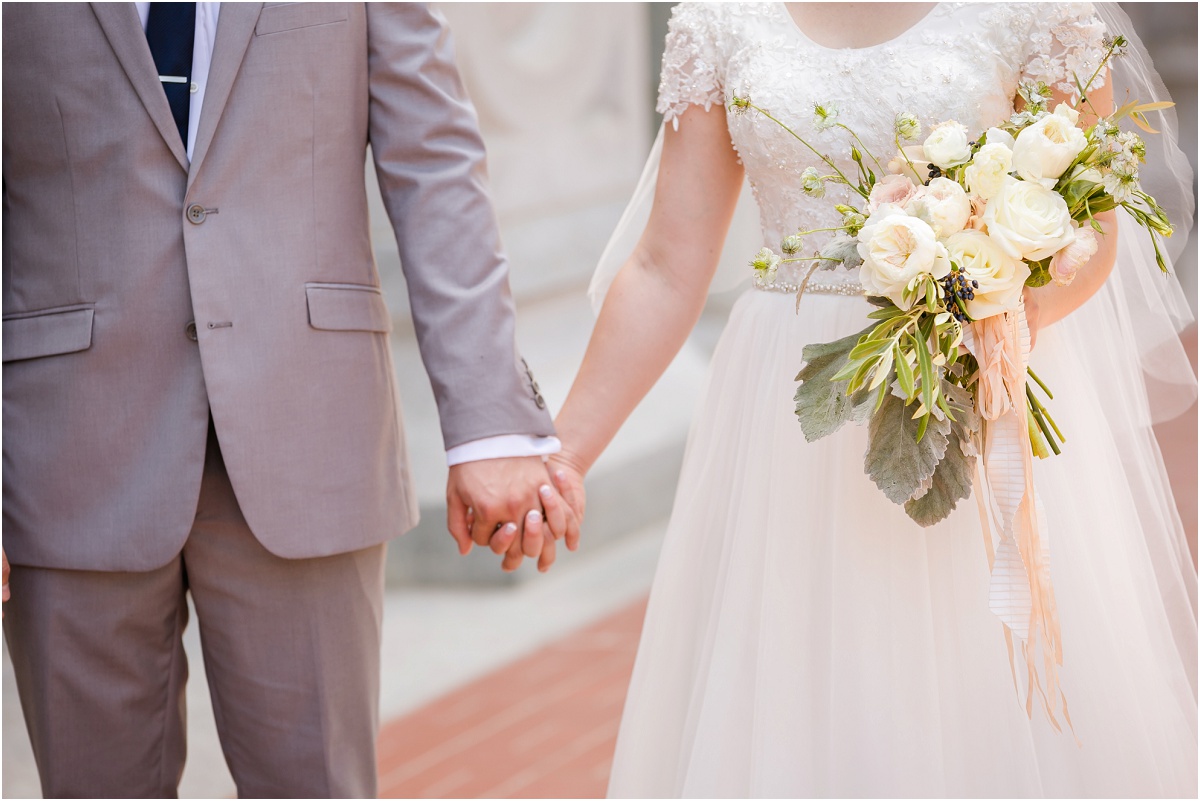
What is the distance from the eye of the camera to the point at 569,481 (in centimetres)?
211

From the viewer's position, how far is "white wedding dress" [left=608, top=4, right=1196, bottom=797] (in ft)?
5.76

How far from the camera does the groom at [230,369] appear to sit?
1866mm

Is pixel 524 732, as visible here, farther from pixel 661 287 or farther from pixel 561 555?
pixel 661 287

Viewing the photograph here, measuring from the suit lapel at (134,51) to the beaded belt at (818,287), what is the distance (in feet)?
2.98

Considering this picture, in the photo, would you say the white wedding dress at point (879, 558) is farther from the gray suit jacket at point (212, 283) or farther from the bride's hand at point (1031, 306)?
the gray suit jacket at point (212, 283)

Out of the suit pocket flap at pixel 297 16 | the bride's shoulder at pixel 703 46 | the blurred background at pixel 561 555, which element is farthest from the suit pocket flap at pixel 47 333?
the blurred background at pixel 561 555

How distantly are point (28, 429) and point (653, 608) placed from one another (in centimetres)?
98

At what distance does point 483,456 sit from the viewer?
2031mm

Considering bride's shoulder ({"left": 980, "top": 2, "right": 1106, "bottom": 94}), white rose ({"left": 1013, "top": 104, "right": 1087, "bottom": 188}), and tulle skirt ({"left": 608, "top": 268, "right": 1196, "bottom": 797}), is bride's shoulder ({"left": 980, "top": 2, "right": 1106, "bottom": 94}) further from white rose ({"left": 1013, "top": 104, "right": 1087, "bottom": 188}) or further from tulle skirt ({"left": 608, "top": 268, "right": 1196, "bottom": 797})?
tulle skirt ({"left": 608, "top": 268, "right": 1196, "bottom": 797})

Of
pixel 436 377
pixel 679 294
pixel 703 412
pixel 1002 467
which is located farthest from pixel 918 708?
pixel 436 377

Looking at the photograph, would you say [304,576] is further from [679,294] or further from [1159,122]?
[1159,122]

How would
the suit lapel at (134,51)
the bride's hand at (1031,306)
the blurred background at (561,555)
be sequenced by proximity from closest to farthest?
the bride's hand at (1031,306), the suit lapel at (134,51), the blurred background at (561,555)

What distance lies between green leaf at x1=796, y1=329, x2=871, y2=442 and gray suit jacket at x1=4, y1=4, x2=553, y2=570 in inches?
22.4

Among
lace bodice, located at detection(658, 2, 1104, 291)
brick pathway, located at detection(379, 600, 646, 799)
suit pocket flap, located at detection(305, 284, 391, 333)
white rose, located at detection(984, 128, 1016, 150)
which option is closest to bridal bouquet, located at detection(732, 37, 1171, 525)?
white rose, located at detection(984, 128, 1016, 150)
